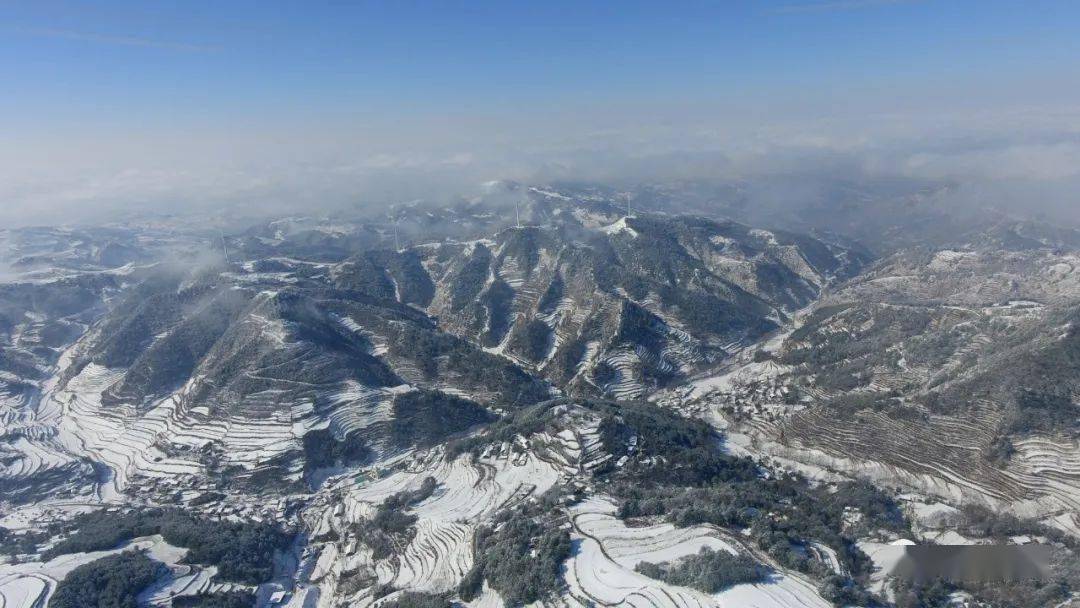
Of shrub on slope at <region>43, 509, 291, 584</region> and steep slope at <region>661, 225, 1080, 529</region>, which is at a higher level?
steep slope at <region>661, 225, 1080, 529</region>

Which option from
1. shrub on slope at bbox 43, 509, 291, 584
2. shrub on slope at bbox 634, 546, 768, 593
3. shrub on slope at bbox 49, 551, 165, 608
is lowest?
shrub on slope at bbox 43, 509, 291, 584

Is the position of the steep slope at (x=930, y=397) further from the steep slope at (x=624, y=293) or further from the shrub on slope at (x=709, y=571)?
the shrub on slope at (x=709, y=571)

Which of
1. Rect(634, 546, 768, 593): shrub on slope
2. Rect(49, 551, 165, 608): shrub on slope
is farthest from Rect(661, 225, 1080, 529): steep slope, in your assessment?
Rect(49, 551, 165, 608): shrub on slope

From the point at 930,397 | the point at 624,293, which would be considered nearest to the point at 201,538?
the point at 930,397

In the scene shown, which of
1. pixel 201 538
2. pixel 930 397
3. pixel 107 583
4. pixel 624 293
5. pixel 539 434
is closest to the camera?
pixel 107 583

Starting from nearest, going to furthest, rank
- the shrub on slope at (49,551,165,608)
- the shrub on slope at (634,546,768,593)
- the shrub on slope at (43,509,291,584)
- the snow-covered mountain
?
the shrub on slope at (634,546,768,593)
the shrub on slope at (49,551,165,608)
the snow-covered mountain
the shrub on slope at (43,509,291,584)

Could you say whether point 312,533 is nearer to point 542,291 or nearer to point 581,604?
point 581,604

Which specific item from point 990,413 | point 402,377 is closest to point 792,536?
point 990,413

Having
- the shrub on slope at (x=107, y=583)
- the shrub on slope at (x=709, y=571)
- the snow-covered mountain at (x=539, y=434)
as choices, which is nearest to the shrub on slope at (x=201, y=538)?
the snow-covered mountain at (x=539, y=434)

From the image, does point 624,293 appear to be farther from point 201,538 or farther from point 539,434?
point 201,538

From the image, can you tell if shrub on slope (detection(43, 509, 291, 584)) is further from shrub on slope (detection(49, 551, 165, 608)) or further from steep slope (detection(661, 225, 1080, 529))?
steep slope (detection(661, 225, 1080, 529))

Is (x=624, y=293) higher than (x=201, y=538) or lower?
higher
